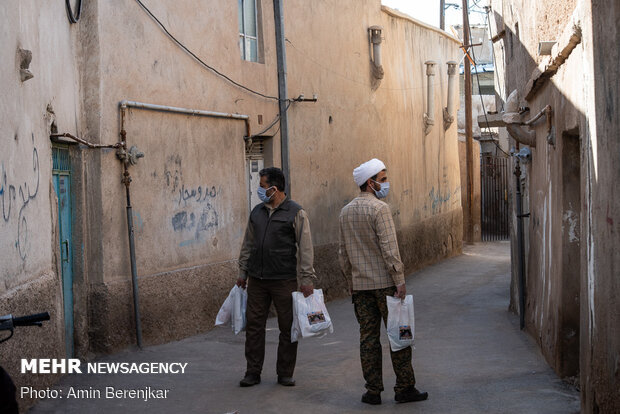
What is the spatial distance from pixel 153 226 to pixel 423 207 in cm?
1141

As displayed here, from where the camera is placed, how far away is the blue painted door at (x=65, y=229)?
8375mm

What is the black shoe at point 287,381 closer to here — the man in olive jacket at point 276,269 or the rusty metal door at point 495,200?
the man in olive jacket at point 276,269

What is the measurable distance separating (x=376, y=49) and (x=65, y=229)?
9465mm

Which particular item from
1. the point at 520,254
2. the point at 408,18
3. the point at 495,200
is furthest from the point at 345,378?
the point at 495,200

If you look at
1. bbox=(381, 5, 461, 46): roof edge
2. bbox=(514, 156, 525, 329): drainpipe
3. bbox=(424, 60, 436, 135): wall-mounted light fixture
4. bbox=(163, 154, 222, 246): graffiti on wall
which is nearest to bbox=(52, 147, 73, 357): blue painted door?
bbox=(163, 154, 222, 246): graffiti on wall

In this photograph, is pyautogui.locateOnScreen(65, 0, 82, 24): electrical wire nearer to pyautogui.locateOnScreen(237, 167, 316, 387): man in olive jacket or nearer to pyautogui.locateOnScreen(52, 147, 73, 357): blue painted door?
pyautogui.locateOnScreen(52, 147, 73, 357): blue painted door

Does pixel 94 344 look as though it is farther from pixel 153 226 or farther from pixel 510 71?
pixel 510 71

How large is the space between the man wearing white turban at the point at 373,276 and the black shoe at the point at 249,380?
115 cm

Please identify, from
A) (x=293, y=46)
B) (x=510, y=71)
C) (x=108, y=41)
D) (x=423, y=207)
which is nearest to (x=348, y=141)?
(x=293, y=46)

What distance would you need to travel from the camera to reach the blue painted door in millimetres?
8375

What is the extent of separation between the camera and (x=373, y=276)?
6.66 meters

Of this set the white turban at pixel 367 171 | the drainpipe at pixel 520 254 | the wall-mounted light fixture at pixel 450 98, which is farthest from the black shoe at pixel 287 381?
the wall-mounted light fixture at pixel 450 98

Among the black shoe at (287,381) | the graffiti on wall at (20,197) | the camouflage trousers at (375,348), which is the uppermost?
the graffiti on wall at (20,197)

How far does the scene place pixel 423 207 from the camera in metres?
20.3
